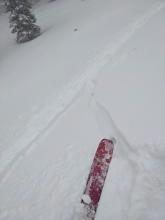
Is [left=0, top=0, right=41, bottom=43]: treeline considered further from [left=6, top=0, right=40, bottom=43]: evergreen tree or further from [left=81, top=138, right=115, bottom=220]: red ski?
[left=81, top=138, right=115, bottom=220]: red ski

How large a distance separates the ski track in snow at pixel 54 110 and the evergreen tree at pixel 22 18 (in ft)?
26.1

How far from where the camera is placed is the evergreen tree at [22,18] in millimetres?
14242

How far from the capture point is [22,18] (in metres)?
14.3

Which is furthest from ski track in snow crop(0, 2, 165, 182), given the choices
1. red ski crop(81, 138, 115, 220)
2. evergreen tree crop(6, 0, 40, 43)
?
evergreen tree crop(6, 0, 40, 43)

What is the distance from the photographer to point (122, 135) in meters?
4.63

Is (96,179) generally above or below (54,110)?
below

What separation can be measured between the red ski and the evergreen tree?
1303cm

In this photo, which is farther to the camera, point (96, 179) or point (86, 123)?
point (86, 123)

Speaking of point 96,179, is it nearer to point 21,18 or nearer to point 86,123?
point 86,123

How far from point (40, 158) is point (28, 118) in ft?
6.79

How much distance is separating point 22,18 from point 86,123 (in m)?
11.7

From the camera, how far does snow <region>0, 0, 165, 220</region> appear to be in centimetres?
383

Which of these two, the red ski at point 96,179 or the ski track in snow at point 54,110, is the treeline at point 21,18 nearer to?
the ski track in snow at point 54,110

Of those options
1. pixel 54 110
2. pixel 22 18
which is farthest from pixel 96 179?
pixel 22 18
